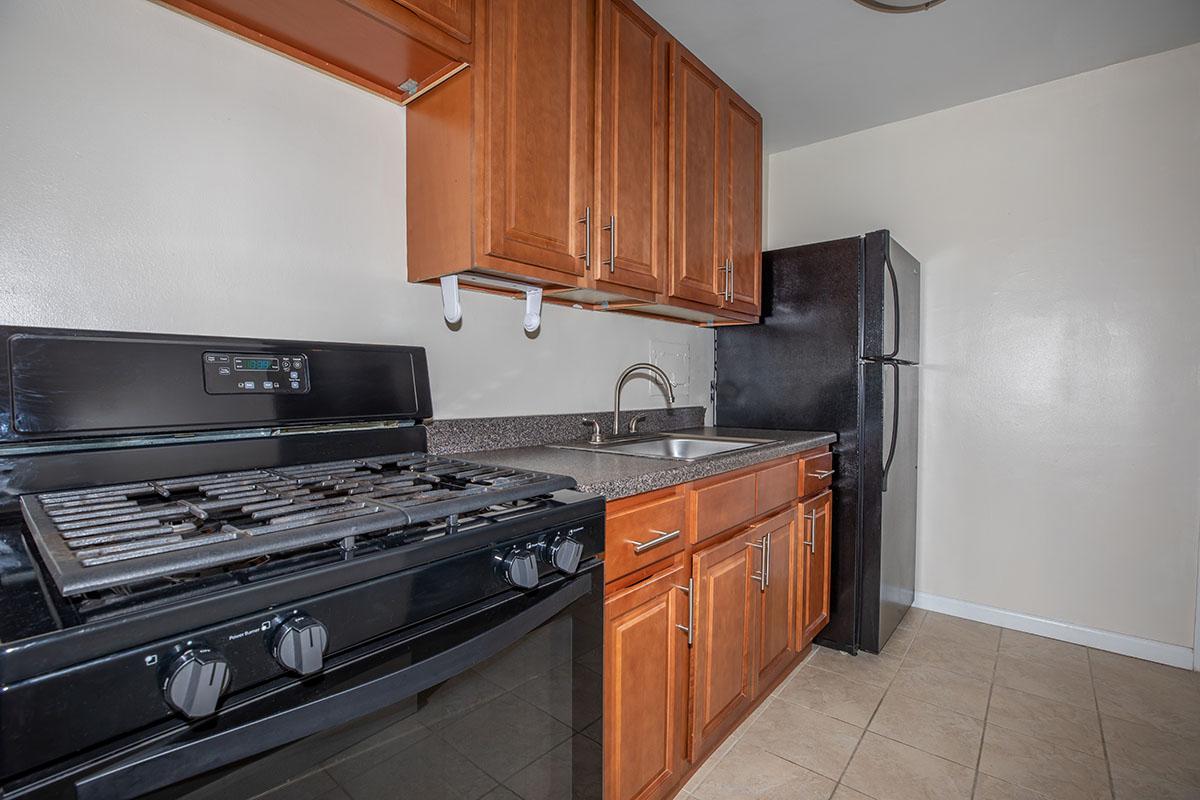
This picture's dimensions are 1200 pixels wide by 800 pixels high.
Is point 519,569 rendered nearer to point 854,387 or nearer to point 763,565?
point 763,565

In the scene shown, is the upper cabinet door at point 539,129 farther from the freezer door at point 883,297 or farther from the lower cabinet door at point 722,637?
the freezer door at point 883,297

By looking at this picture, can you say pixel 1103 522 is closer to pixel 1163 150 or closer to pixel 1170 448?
pixel 1170 448

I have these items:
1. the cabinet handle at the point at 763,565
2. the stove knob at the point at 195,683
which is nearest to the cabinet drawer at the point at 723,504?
the cabinet handle at the point at 763,565

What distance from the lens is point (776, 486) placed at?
193 centimetres

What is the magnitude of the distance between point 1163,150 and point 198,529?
3530 millimetres

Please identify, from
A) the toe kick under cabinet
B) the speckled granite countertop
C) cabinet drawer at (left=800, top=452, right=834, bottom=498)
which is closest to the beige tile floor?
the toe kick under cabinet

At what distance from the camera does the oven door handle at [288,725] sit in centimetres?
53

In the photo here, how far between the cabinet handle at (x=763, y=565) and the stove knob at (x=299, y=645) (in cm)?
145

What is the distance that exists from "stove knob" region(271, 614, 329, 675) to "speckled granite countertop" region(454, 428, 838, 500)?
0.61 m

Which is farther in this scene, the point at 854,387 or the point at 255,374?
the point at 854,387

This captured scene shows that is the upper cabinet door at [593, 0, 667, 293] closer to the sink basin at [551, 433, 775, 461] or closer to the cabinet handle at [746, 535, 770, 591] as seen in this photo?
the sink basin at [551, 433, 775, 461]

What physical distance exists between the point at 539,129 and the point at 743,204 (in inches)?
46.9

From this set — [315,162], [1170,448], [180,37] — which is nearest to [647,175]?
[315,162]

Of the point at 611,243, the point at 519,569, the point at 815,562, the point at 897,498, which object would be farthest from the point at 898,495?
the point at 519,569
